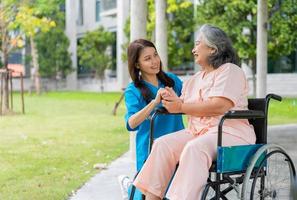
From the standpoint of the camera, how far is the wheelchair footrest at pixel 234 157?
142 inches

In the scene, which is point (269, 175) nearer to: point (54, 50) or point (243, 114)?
point (243, 114)

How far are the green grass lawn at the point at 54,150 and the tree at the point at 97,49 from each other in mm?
26829

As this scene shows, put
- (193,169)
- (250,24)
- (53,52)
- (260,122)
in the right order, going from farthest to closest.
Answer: (53,52), (250,24), (260,122), (193,169)

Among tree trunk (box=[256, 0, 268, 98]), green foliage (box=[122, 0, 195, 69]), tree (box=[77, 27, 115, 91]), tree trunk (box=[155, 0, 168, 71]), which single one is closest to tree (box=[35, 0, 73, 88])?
tree (box=[77, 27, 115, 91])

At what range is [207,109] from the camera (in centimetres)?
378

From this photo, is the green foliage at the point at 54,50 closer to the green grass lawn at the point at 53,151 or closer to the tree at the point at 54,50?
the tree at the point at 54,50

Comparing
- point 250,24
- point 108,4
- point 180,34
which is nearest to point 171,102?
point 250,24

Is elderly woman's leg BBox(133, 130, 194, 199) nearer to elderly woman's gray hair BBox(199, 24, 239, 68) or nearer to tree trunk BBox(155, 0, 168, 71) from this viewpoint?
elderly woman's gray hair BBox(199, 24, 239, 68)

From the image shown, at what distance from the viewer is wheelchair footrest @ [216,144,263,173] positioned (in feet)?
11.8

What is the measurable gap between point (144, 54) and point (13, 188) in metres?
2.56

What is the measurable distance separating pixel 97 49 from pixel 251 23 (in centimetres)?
1987

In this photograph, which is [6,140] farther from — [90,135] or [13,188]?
[13,188]

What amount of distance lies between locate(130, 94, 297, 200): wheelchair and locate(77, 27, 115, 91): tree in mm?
38591

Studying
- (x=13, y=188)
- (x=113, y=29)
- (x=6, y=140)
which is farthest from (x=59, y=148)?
(x=113, y=29)
